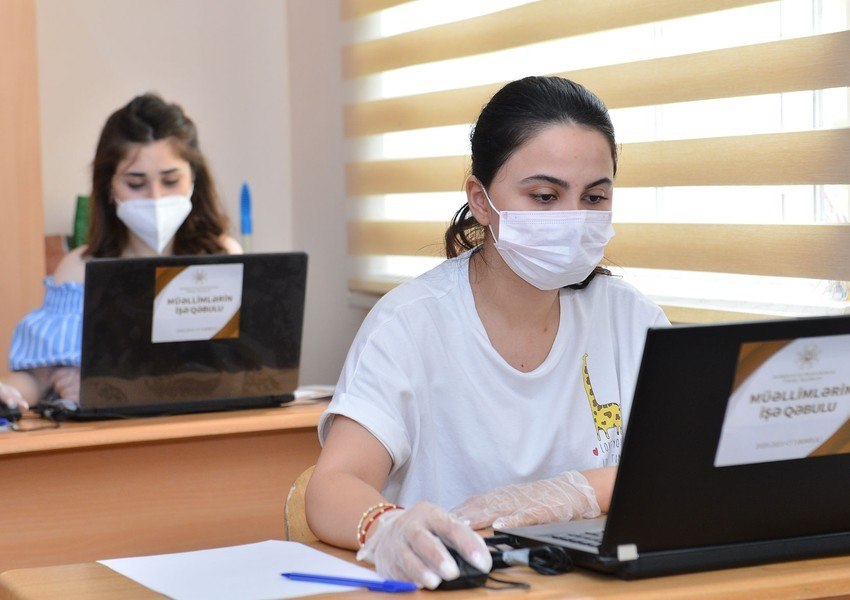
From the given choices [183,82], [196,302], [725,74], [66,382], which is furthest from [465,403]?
[183,82]

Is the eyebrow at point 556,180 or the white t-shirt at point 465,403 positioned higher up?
the eyebrow at point 556,180

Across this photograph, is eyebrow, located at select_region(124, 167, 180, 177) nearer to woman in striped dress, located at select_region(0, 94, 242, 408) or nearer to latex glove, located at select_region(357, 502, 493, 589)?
woman in striped dress, located at select_region(0, 94, 242, 408)

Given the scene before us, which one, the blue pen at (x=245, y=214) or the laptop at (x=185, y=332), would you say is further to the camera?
the blue pen at (x=245, y=214)

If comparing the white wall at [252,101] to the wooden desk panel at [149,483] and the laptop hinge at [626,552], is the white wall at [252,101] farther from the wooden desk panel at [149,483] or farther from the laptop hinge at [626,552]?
the laptop hinge at [626,552]

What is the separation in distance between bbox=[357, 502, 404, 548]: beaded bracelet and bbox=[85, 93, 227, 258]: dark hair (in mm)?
1778

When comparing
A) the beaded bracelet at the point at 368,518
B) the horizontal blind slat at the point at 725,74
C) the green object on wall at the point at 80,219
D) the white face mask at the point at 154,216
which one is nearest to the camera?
the beaded bracelet at the point at 368,518

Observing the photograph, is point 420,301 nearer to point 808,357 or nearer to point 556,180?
point 556,180

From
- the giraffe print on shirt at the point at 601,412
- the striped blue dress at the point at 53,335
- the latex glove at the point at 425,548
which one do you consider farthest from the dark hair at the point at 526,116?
the striped blue dress at the point at 53,335

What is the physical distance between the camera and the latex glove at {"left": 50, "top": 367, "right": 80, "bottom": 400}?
2.65m

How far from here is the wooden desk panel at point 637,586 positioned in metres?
1.06

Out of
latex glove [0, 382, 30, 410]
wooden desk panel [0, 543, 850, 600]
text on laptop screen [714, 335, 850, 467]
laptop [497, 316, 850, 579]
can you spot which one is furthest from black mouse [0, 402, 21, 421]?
text on laptop screen [714, 335, 850, 467]

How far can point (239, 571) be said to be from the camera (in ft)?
3.86

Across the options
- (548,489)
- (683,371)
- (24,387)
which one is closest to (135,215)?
(24,387)

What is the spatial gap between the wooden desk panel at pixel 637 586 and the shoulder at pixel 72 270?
1.82 m
